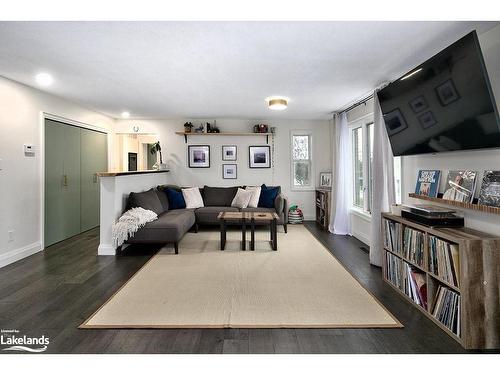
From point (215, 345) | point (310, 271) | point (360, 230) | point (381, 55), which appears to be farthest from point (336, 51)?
point (360, 230)

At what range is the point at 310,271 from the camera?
3.11m

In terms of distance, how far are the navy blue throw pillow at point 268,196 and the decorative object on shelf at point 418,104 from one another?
130 inches

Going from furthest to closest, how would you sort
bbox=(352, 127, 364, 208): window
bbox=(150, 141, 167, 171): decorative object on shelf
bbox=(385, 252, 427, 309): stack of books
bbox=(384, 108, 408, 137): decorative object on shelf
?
bbox=(150, 141, 167, 171): decorative object on shelf, bbox=(352, 127, 364, 208): window, bbox=(384, 108, 408, 137): decorative object on shelf, bbox=(385, 252, 427, 309): stack of books

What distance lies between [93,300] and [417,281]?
284 cm

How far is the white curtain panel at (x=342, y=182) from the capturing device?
5000mm

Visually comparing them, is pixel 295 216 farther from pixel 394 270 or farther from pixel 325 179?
pixel 394 270

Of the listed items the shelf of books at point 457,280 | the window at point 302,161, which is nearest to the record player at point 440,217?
the shelf of books at point 457,280

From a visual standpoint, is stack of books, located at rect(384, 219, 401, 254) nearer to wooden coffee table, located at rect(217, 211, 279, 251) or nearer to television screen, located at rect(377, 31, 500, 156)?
television screen, located at rect(377, 31, 500, 156)

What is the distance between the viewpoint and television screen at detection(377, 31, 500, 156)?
1839 mm

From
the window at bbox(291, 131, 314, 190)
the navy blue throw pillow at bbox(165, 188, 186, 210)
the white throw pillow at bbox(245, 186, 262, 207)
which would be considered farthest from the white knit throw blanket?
the window at bbox(291, 131, 314, 190)

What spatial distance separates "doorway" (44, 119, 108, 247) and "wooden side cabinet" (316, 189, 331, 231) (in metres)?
4.54

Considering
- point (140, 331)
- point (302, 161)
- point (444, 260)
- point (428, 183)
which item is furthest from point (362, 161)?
point (140, 331)

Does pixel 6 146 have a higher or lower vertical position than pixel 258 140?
lower
